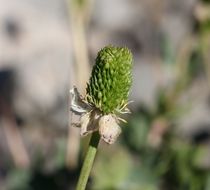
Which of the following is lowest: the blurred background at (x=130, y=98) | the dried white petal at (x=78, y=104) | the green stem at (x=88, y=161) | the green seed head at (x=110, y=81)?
the blurred background at (x=130, y=98)

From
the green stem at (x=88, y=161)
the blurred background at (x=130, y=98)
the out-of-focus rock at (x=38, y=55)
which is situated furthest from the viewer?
the out-of-focus rock at (x=38, y=55)

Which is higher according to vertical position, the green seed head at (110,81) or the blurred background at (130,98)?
the green seed head at (110,81)

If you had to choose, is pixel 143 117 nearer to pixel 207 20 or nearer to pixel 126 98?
pixel 207 20

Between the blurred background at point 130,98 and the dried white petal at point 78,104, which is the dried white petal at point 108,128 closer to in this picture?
the dried white petal at point 78,104

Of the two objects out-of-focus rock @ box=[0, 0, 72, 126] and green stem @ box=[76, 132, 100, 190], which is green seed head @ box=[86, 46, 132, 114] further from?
out-of-focus rock @ box=[0, 0, 72, 126]

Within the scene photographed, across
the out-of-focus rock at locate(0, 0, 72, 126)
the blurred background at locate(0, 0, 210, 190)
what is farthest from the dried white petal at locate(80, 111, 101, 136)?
the out-of-focus rock at locate(0, 0, 72, 126)

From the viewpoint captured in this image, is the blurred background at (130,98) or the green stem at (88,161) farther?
the blurred background at (130,98)

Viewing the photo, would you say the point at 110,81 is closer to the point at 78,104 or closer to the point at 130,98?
the point at 78,104

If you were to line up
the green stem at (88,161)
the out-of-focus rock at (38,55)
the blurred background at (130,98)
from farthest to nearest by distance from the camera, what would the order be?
1. the out-of-focus rock at (38,55)
2. the blurred background at (130,98)
3. the green stem at (88,161)

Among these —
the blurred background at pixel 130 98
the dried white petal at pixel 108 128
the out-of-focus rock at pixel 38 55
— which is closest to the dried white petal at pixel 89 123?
the dried white petal at pixel 108 128
